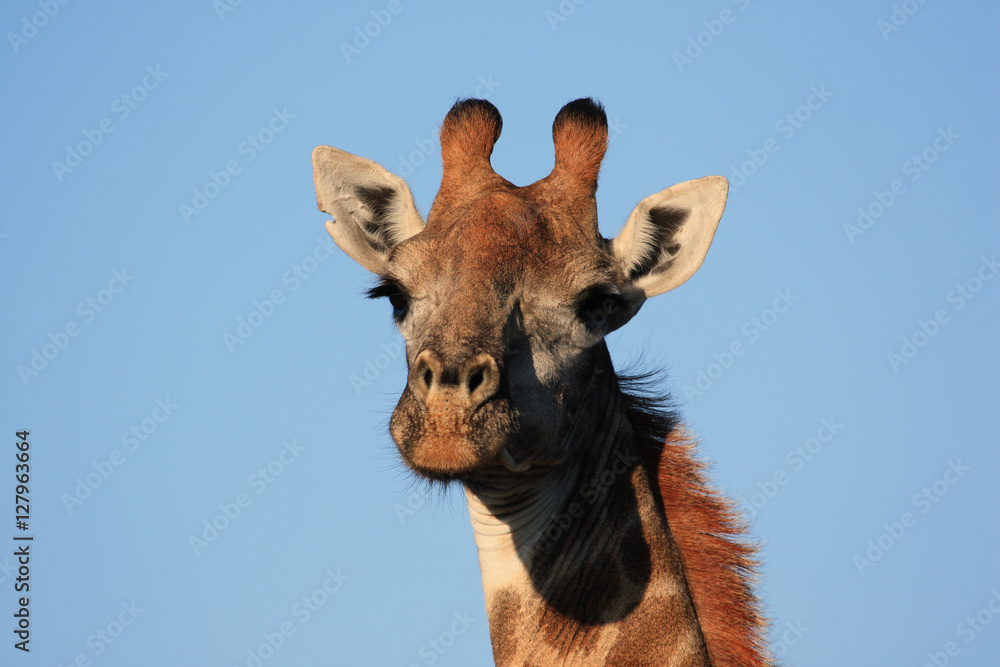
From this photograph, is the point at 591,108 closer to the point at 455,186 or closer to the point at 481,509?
the point at 455,186

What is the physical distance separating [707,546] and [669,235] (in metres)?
2.78

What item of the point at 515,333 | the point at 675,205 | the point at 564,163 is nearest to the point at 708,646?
the point at 515,333

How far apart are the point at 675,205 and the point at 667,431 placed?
1969 mm

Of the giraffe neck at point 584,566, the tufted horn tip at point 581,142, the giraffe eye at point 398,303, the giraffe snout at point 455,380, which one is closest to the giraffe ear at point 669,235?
the tufted horn tip at point 581,142

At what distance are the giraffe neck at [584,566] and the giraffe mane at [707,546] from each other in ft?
0.43

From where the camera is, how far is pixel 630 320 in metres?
9.39

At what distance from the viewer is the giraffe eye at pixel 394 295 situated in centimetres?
881

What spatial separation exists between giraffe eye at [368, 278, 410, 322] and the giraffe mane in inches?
86.9

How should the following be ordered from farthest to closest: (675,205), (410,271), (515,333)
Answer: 1. (675,205)
2. (410,271)
3. (515,333)

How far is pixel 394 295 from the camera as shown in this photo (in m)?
8.95

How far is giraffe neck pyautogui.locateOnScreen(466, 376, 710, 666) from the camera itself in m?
Answer: 7.91

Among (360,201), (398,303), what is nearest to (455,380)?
(398,303)

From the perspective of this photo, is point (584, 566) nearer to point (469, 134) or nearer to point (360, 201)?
point (360, 201)

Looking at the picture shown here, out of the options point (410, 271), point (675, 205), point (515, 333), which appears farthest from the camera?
point (675, 205)
